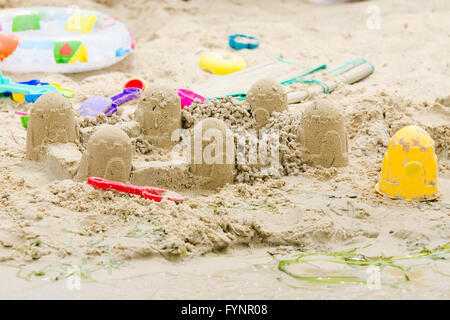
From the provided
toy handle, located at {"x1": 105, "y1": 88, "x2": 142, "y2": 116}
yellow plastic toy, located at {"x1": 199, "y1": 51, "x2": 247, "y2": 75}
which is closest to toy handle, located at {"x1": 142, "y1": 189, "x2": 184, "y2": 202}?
toy handle, located at {"x1": 105, "y1": 88, "x2": 142, "y2": 116}

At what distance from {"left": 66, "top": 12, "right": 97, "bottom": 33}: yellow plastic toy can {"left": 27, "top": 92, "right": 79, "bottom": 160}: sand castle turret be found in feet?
7.25

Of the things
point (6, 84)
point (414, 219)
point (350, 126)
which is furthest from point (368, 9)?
point (414, 219)

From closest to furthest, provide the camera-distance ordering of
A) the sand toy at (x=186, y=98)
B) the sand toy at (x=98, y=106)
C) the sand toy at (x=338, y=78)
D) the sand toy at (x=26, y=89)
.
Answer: the sand toy at (x=98, y=106)
the sand toy at (x=186, y=98)
the sand toy at (x=26, y=89)
the sand toy at (x=338, y=78)

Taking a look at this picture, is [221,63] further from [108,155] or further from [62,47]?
[108,155]

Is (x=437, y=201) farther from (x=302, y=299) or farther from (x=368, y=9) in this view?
(x=368, y=9)

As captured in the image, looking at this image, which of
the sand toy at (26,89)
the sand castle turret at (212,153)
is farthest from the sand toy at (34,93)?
the sand castle turret at (212,153)

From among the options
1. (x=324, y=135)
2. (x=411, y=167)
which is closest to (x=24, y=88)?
(x=324, y=135)

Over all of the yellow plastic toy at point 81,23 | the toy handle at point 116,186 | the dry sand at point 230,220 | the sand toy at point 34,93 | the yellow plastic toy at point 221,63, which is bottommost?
the dry sand at point 230,220

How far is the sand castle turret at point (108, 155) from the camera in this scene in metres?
2.80

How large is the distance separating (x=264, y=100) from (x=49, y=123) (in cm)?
106

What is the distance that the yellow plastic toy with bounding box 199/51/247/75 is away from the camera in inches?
187

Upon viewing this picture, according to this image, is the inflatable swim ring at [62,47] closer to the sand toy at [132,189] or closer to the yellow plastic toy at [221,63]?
the yellow plastic toy at [221,63]

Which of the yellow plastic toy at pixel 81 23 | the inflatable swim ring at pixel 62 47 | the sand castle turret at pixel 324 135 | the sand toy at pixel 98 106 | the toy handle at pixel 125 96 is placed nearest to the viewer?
the sand castle turret at pixel 324 135

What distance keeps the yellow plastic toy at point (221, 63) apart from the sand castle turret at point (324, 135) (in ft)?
5.46
